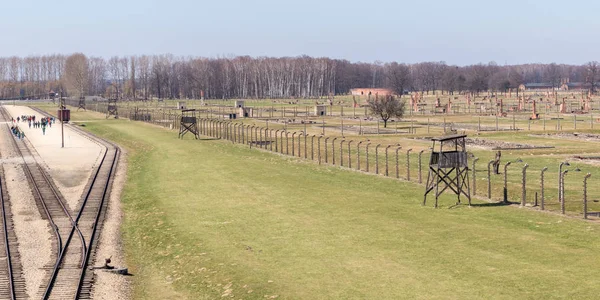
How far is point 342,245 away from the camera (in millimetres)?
29141

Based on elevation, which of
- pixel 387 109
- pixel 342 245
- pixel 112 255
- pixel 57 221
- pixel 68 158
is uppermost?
pixel 387 109

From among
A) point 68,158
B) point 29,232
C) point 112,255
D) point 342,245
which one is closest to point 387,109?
point 68,158

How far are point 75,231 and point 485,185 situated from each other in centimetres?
2183

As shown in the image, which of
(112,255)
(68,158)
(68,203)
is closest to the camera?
(112,255)

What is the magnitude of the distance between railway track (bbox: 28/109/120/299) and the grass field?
1.49 m

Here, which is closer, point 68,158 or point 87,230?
point 87,230

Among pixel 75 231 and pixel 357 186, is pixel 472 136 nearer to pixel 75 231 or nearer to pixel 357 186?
pixel 357 186

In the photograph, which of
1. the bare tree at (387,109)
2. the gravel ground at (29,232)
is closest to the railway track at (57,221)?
the gravel ground at (29,232)

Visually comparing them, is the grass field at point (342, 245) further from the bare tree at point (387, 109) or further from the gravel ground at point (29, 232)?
the bare tree at point (387, 109)

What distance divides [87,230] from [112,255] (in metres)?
5.64

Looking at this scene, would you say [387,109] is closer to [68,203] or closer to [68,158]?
[68,158]

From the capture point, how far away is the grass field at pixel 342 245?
77.7ft

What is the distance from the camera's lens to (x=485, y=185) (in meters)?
45.2

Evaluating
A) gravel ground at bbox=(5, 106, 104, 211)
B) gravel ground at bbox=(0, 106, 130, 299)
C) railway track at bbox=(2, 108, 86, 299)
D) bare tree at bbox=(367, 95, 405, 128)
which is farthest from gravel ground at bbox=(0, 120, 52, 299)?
bare tree at bbox=(367, 95, 405, 128)
